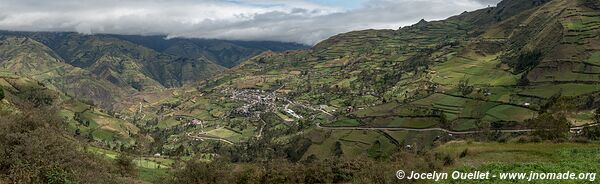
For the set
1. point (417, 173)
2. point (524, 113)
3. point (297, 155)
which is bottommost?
point (297, 155)

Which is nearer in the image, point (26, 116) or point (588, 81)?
point (26, 116)

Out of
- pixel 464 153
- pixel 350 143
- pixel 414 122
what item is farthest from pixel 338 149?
pixel 464 153

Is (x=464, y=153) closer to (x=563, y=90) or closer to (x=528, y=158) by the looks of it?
(x=528, y=158)

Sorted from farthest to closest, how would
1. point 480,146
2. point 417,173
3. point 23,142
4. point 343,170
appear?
1. point 480,146
2. point 343,170
3. point 417,173
4. point 23,142

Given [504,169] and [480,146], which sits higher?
[504,169]

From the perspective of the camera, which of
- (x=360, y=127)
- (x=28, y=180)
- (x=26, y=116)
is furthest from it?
(x=360, y=127)

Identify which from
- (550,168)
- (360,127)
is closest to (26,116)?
(550,168)

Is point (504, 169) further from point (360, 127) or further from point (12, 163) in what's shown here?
point (360, 127)

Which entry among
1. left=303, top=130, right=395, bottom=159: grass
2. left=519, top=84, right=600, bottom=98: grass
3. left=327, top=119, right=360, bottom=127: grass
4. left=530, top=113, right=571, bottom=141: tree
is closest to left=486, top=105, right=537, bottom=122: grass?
left=519, top=84, right=600, bottom=98: grass

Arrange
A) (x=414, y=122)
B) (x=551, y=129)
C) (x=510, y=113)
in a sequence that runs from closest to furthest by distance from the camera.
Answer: (x=551, y=129) → (x=510, y=113) → (x=414, y=122)

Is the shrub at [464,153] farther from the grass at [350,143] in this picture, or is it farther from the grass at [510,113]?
the grass at [510,113]

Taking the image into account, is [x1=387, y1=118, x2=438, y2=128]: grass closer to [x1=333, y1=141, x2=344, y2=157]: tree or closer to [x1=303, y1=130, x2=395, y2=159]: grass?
[x1=303, y1=130, x2=395, y2=159]: grass
